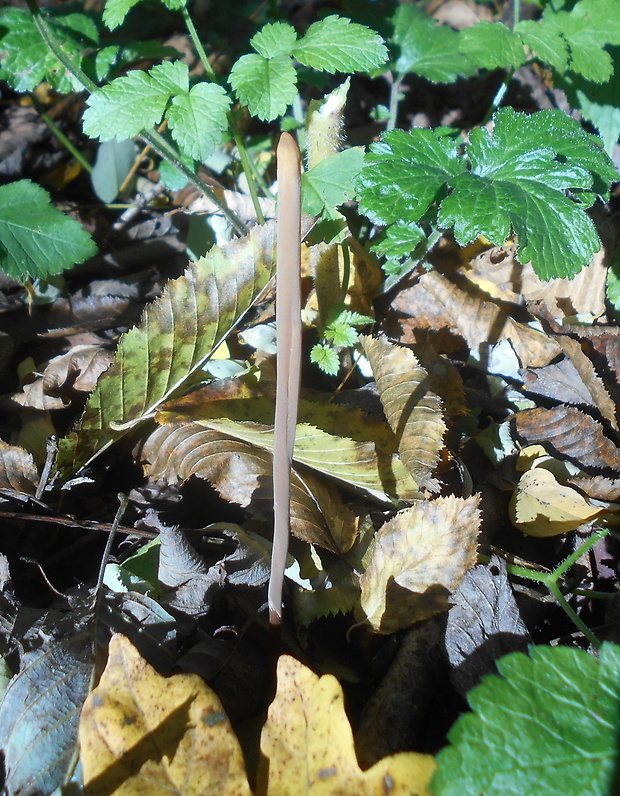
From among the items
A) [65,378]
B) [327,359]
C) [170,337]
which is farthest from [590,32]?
[65,378]

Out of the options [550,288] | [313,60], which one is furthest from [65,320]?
[550,288]

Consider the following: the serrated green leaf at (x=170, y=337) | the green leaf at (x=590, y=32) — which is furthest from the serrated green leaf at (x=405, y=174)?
the green leaf at (x=590, y=32)

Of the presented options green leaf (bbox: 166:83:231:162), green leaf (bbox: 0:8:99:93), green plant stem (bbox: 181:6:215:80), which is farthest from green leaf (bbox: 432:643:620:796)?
green leaf (bbox: 0:8:99:93)

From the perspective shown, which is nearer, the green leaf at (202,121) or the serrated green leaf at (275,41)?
the green leaf at (202,121)

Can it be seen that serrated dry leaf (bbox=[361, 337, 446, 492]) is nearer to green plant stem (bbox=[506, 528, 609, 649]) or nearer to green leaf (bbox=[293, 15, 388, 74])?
green plant stem (bbox=[506, 528, 609, 649])

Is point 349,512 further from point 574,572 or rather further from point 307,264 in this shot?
point 307,264

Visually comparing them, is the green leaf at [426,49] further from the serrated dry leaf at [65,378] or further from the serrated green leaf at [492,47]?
the serrated dry leaf at [65,378]
